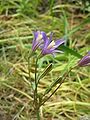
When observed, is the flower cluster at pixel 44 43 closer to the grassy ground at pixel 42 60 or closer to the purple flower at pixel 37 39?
the purple flower at pixel 37 39

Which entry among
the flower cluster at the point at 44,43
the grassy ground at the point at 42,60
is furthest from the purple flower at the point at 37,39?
the grassy ground at the point at 42,60

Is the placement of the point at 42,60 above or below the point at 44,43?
below

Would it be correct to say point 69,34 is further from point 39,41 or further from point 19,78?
point 39,41

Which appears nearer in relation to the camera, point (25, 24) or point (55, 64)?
point (55, 64)

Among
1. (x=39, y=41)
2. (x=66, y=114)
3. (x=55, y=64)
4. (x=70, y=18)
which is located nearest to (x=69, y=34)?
(x=55, y=64)

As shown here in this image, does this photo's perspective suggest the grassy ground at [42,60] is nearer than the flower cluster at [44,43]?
No

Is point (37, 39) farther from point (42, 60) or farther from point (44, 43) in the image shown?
point (42, 60)

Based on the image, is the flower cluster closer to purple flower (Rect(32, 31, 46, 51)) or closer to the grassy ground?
purple flower (Rect(32, 31, 46, 51))

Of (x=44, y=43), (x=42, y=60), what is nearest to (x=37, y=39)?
(x=44, y=43)
